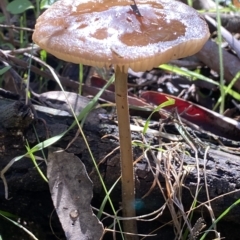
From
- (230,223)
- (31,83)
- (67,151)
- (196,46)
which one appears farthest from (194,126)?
(31,83)

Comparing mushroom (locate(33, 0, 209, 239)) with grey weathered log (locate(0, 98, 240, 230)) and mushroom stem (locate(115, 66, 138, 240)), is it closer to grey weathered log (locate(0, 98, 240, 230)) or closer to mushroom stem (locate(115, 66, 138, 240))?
mushroom stem (locate(115, 66, 138, 240))

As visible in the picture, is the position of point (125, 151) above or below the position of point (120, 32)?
below

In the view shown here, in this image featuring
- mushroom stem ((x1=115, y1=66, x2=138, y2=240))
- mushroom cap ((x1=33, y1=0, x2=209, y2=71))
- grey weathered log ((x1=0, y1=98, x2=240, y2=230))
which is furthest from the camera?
grey weathered log ((x1=0, y1=98, x2=240, y2=230))

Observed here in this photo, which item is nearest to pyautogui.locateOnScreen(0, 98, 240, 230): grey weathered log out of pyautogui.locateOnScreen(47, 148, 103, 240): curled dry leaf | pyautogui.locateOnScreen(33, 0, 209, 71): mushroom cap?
pyautogui.locateOnScreen(47, 148, 103, 240): curled dry leaf

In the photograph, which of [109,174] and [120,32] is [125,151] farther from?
[120,32]

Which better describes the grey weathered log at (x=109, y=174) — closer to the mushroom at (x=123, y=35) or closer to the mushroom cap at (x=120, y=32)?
the mushroom at (x=123, y=35)

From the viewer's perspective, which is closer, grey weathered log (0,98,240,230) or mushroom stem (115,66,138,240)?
mushroom stem (115,66,138,240)

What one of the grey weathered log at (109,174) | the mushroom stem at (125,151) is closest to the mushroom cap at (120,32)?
the mushroom stem at (125,151)

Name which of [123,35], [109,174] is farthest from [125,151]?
[123,35]
